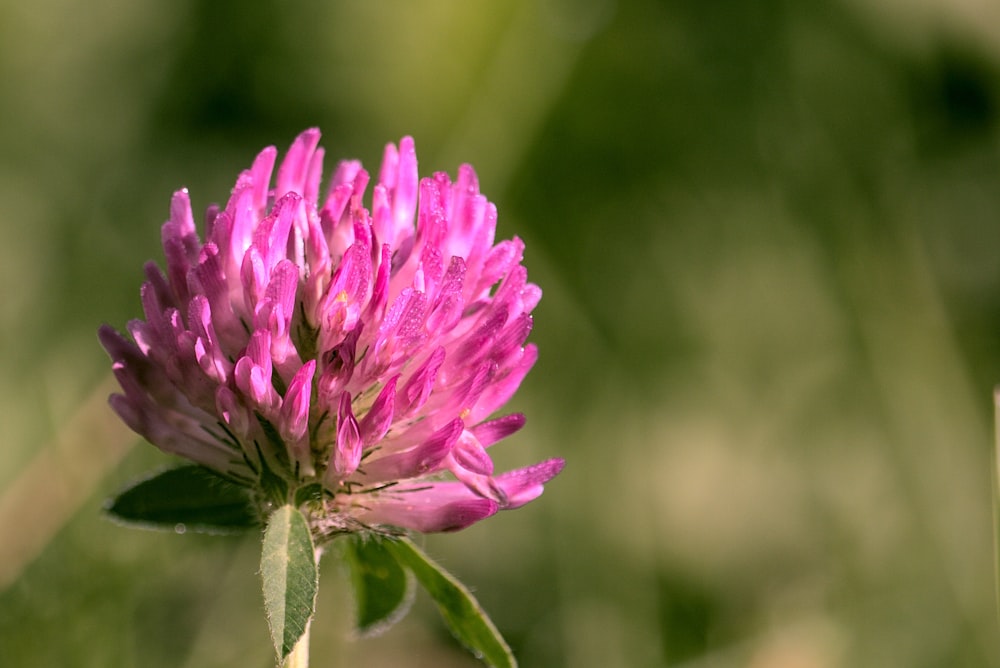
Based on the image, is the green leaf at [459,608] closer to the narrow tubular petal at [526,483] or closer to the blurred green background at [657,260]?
the narrow tubular petal at [526,483]

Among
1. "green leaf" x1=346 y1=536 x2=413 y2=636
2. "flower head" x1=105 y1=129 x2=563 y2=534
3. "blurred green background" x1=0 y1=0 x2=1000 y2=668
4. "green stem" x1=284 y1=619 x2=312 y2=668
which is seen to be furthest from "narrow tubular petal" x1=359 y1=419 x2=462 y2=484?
"blurred green background" x1=0 y1=0 x2=1000 y2=668

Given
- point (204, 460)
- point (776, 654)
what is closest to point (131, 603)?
point (204, 460)

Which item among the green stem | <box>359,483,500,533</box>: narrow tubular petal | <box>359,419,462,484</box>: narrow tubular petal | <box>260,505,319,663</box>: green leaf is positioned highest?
<box>359,419,462,484</box>: narrow tubular petal

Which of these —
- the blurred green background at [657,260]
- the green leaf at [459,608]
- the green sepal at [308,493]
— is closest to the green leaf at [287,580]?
the green sepal at [308,493]

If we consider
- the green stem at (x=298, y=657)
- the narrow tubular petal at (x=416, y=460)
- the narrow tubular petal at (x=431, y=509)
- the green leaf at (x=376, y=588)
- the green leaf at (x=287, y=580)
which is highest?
the narrow tubular petal at (x=416, y=460)

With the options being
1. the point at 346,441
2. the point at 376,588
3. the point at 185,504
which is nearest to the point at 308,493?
the point at 346,441

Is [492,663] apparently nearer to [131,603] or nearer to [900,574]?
[131,603]

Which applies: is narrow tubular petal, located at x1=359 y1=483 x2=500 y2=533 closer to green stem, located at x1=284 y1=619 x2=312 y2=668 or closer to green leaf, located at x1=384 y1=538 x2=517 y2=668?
green leaf, located at x1=384 y1=538 x2=517 y2=668
